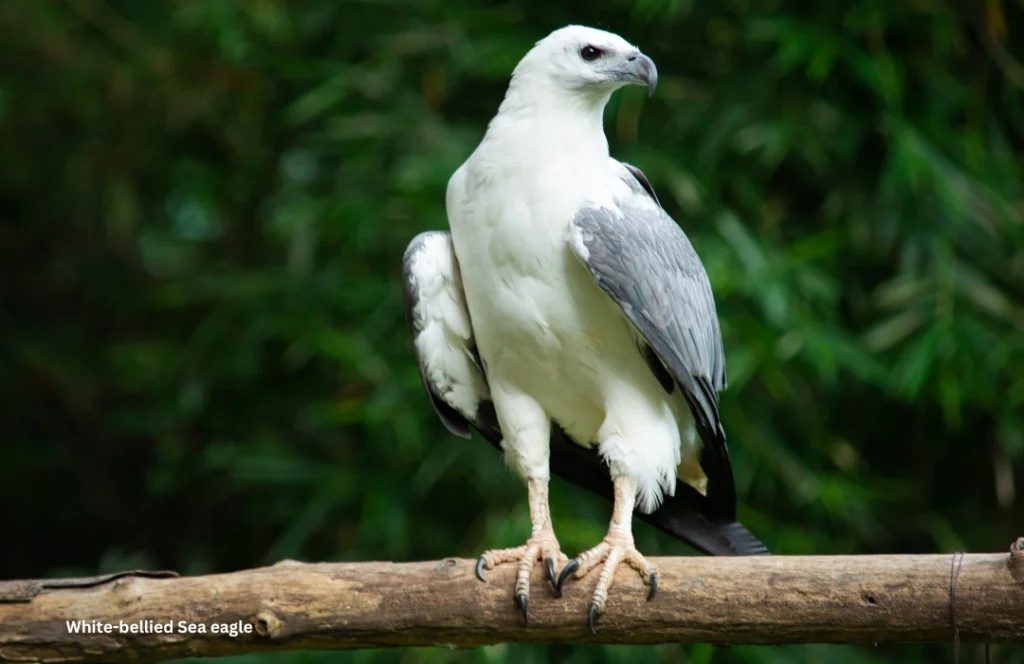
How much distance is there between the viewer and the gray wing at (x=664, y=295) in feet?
8.97

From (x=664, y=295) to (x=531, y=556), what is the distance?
755mm

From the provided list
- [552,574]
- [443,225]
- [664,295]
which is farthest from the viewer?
[443,225]

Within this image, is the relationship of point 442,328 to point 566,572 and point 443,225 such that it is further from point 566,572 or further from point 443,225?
point 443,225

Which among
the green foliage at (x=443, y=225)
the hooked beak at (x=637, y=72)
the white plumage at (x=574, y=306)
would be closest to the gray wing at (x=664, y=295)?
the white plumage at (x=574, y=306)

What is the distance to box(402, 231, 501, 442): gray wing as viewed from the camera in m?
3.09

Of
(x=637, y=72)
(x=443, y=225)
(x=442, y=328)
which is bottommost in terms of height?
(x=443, y=225)

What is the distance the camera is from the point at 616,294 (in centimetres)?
273

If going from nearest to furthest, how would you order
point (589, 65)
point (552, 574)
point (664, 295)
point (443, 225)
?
point (552, 574)
point (664, 295)
point (589, 65)
point (443, 225)

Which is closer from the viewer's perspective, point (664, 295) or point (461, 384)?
point (664, 295)

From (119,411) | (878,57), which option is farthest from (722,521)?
(119,411)

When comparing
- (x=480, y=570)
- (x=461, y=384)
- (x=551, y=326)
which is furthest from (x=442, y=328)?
(x=480, y=570)

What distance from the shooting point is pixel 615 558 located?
2.67 meters

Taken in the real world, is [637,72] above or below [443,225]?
above

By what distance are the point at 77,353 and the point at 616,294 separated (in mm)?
3708
